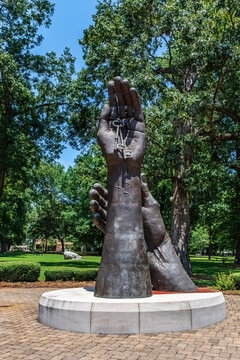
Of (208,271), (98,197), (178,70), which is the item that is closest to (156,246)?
(98,197)

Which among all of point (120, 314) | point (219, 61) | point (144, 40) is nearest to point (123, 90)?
point (120, 314)

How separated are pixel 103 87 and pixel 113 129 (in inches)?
542

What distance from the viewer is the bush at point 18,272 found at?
58.2 ft

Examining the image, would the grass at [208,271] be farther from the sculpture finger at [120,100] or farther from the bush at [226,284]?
the sculpture finger at [120,100]

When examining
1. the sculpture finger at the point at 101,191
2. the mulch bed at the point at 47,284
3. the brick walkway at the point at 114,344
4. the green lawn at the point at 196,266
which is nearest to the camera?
the brick walkway at the point at 114,344

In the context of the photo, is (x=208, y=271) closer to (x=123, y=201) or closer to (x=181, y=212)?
(x=181, y=212)

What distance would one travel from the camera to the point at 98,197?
992cm

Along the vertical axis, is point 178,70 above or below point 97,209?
above

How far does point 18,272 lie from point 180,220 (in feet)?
27.3

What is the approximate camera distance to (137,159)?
9430 mm

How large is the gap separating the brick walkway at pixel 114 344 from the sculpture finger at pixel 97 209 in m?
2.82

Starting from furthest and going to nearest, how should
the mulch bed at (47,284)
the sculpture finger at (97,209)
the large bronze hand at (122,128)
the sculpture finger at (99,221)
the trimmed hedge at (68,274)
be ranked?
1. the trimmed hedge at (68,274)
2. the mulch bed at (47,284)
3. the sculpture finger at (99,221)
4. the sculpture finger at (97,209)
5. the large bronze hand at (122,128)

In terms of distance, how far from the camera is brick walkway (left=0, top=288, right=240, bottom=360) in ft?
19.9

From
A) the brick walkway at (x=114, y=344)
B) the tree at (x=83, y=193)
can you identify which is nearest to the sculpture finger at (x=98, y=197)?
the brick walkway at (x=114, y=344)
